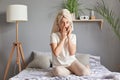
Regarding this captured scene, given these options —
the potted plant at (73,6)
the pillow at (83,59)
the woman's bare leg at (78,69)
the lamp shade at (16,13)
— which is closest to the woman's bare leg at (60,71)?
the woman's bare leg at (78,69)

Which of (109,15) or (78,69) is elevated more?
(109,15)

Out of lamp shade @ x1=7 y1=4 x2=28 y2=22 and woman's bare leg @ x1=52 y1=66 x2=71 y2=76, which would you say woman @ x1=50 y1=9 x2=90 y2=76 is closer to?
woman's bare leg @ x1=52 y1=66 x2=71 y2=76

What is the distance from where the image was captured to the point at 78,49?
4359 mm

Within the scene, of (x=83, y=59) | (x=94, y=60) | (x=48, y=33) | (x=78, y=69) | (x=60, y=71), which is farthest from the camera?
(x=48, y=33)

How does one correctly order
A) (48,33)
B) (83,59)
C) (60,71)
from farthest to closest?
1. (48,33)
2. (83,59)
3. (60,71)

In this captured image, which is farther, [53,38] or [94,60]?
[94,60]

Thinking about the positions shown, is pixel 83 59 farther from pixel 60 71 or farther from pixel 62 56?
pixel 60 71

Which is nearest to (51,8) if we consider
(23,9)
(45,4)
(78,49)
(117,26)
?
(45,4)

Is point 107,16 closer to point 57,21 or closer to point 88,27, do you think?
point 88,27

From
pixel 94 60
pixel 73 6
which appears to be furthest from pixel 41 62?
pixel 73 6

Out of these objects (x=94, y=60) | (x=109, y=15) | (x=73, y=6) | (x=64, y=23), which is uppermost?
(x=73, y=6)

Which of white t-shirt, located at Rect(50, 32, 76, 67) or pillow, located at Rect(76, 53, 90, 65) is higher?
white t-shirt, located at Rect(50, 32, 76, 67)

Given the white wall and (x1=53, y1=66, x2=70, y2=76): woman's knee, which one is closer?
(x1=53, y1=66, x2=70, y2=76): woman's knee

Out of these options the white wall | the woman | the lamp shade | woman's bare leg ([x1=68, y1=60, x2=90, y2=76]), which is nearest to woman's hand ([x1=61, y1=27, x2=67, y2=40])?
the woman
